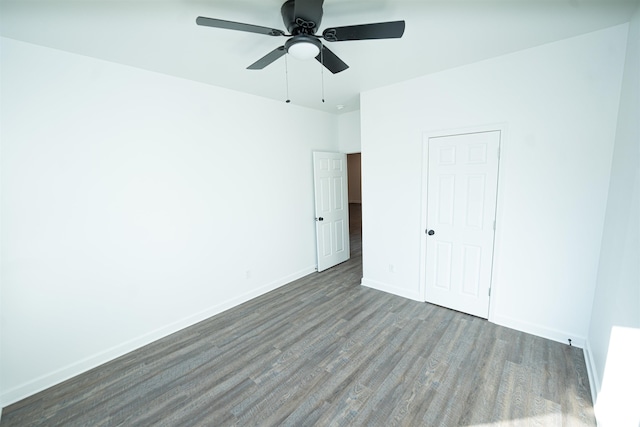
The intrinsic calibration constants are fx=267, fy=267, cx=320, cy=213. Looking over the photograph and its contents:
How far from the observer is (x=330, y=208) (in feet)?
15.3

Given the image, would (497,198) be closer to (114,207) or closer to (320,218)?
(320,218)

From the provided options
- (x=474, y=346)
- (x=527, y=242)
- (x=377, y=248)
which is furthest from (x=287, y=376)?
(x=527, y=242)

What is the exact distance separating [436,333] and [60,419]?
3225 mm

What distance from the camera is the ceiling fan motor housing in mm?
1614

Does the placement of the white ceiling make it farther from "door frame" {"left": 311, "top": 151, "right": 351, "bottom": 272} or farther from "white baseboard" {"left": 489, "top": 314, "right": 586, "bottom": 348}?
"white baseboard" {"left": 489, "top": 314, "right": 586, "bottom": 348}

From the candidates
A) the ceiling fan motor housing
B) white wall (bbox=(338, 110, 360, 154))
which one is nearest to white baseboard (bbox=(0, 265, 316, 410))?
white wall (bbox=(338, 110, 360, 154))

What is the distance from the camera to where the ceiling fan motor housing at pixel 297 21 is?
1614mm

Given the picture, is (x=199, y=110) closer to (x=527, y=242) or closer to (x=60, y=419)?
(x=60, y=419)

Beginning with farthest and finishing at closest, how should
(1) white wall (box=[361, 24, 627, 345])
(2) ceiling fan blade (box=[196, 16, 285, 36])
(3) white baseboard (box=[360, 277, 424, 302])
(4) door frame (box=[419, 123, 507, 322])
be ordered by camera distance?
(3) white baseboard (box=[360, 277, 424, 302]), (4) door frame (box=[419, 123, 507, 322]), (1) white wall (box=[361, 24, 627, 345]), (2) ceiling fan blade (box=[196, 16, 285, 36])

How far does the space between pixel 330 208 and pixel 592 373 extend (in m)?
3.50

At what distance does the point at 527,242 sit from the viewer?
266cm

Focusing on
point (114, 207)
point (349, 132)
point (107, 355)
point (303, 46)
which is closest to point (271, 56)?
point (303, 46)

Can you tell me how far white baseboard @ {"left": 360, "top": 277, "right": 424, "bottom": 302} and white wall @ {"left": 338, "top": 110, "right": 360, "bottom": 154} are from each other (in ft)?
7.48

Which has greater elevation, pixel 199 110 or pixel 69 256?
pixel 199 110
